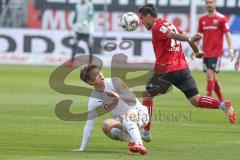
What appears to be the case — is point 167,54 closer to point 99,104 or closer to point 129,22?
point 129,22

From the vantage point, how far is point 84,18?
103ft

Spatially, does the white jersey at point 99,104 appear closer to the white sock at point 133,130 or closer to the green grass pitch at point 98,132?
the green grass pitch at point 98,132

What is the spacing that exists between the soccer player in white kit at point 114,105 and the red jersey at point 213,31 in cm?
860

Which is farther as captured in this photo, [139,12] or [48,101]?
[48,101]

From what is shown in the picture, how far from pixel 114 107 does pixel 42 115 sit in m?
5.18

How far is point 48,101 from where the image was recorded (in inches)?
779

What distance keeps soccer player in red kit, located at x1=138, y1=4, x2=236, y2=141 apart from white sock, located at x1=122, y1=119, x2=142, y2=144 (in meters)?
1.68

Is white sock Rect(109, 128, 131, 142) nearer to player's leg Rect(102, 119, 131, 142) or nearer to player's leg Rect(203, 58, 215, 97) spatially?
player's leg Rect(102, 119, 131, 142)

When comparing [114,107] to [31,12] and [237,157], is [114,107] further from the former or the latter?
[31,12]

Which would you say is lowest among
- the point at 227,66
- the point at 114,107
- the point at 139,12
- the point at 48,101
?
the point at 227,66

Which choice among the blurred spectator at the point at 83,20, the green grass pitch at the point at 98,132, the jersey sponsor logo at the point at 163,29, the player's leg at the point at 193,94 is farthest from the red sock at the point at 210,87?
the blurred spectator at the point at 83,20

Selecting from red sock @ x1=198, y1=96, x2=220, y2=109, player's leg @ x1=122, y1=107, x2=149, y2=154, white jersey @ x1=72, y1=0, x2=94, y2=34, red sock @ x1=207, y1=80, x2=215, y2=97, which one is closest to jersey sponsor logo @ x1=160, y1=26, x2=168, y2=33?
red sock @ x1=198, y1=96, x2=220, y2=109

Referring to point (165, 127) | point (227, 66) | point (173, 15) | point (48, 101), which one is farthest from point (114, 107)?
point (173, 15)

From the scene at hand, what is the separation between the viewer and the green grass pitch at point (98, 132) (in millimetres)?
11719
